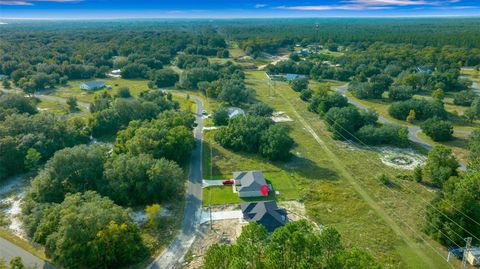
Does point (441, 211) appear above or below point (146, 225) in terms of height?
above

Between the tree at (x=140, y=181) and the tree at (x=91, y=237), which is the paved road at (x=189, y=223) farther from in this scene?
the tree at (x=140, y=181)

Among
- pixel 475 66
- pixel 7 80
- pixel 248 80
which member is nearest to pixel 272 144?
pixel 248 80

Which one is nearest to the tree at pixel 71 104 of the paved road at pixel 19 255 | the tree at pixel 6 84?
the tree at pixel 6 84

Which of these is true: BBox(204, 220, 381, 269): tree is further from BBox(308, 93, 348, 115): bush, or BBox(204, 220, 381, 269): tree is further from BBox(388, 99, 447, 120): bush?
BBox(388, 99, 447, 120): bush

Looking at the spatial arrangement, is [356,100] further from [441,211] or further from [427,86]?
[441,211]

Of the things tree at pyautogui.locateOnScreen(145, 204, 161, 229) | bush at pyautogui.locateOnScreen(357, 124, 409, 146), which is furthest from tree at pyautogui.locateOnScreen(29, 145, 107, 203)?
bush at pyautogui.locateOnScreen(357, 124, 409, 146)
